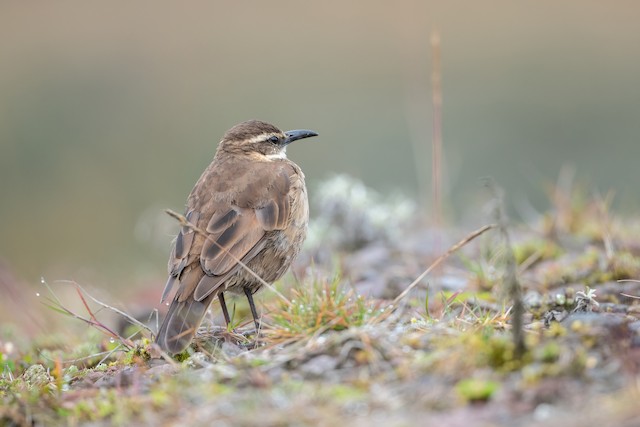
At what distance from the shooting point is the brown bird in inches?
266

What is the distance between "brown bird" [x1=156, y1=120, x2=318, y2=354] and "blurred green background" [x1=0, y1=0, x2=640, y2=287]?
6.46m

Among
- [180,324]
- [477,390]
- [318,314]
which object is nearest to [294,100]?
[180,324]

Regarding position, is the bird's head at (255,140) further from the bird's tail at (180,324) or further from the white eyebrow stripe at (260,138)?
the bird's tail at (180,324)

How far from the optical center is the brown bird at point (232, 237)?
675 centimetres

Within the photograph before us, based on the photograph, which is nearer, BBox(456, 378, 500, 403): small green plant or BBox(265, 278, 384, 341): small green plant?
BBox(456, 378, 500, 403): small green plant

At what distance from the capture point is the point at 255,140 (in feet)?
28.7

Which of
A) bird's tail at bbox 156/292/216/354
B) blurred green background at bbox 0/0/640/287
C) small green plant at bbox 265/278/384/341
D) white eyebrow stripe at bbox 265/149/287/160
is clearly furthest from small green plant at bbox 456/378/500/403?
blurred green background at bbox 0/0/640/287

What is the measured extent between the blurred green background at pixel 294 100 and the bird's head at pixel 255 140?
5.68m

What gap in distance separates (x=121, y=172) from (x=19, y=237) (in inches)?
105

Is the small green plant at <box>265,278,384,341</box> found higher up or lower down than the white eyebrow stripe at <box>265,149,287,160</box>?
lower down

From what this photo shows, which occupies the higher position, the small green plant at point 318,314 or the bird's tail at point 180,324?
the small green plant at point 318,314

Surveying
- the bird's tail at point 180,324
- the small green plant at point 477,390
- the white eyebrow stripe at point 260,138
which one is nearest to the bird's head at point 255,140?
the white eyebrow stripe at point 260,138

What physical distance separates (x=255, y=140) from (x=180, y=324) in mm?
2628

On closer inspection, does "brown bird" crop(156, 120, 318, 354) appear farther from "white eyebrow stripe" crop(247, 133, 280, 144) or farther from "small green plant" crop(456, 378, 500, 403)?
"small green plant" crop(456, 378, 500, 403)
